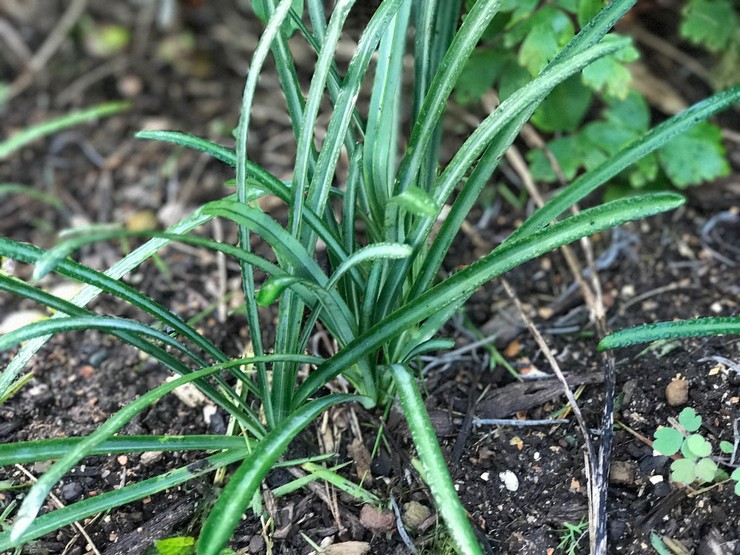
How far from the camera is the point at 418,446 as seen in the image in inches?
45.4

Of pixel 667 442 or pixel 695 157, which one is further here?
pixel 695 157

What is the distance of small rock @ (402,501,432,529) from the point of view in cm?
142

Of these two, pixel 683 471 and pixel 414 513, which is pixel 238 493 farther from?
pixel 683 471

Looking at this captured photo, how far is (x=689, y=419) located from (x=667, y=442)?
2.8 inches

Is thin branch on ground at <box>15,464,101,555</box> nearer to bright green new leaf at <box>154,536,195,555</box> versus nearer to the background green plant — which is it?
bright green new leaf at <box>154,536,195,555</box>

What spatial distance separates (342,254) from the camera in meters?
1.41

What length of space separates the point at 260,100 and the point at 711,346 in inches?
70.1

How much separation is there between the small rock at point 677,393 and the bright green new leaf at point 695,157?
27.7 inches

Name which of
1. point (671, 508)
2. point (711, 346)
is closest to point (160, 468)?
point (671, 508)

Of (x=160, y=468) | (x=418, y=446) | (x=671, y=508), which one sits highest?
(x=418, y=446)

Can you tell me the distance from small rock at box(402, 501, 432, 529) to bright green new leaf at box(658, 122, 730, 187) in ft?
3.80

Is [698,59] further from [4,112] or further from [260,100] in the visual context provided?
[4,112]

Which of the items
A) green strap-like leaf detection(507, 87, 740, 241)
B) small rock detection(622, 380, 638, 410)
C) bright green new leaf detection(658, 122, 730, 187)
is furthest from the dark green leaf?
small rock detection(622, 380, 638, 410)

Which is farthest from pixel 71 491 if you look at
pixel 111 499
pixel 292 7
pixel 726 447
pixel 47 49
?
pixel 47 49
